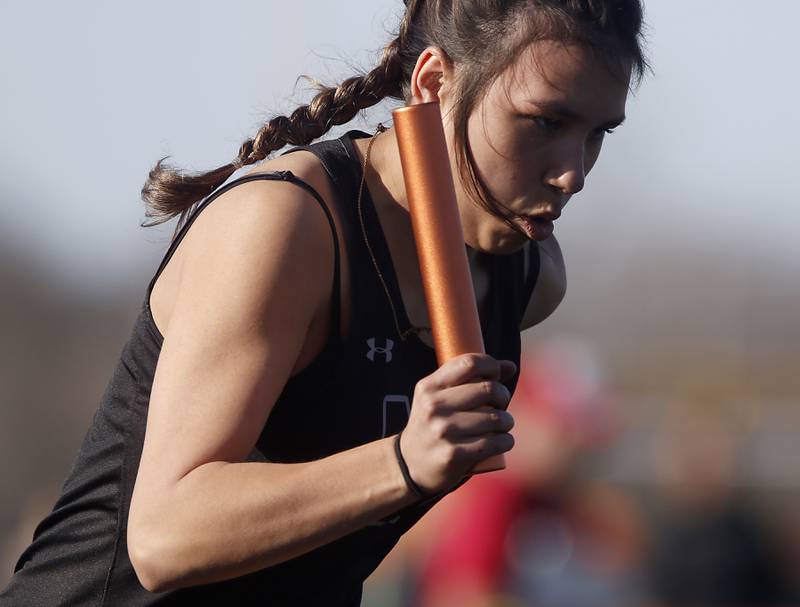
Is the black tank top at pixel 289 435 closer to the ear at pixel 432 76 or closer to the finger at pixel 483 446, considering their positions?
the ear at pixel 432 76

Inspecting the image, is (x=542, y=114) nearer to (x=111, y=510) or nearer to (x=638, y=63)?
(x=638, y=63)

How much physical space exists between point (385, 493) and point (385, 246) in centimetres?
61

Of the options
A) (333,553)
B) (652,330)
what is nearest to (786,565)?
(333,553)

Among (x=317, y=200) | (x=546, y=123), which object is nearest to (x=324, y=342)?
(x=317, y=200)

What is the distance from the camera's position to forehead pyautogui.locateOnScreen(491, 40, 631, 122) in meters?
2.59

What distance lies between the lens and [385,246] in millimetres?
2666

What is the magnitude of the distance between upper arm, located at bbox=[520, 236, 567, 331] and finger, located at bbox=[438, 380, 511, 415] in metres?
1.09

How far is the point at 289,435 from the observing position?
257 cm

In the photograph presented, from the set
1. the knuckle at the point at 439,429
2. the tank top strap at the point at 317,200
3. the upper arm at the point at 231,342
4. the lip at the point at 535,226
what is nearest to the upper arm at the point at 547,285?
the lip at the point at 535,226

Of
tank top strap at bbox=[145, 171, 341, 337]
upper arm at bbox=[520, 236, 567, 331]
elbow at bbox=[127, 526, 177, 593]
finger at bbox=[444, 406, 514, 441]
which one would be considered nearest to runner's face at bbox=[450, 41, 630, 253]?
tank top strap at bbox=[145, 171, 341, 337]

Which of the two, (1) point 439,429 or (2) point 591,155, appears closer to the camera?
(1) point 439,429

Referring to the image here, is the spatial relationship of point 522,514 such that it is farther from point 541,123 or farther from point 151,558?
point 151,558

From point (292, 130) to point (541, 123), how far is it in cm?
64

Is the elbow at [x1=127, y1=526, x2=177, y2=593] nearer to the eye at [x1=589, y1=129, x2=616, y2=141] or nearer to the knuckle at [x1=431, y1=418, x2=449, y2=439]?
the knuckle at [x1=431, y1=418, x2=449, y2=439]
